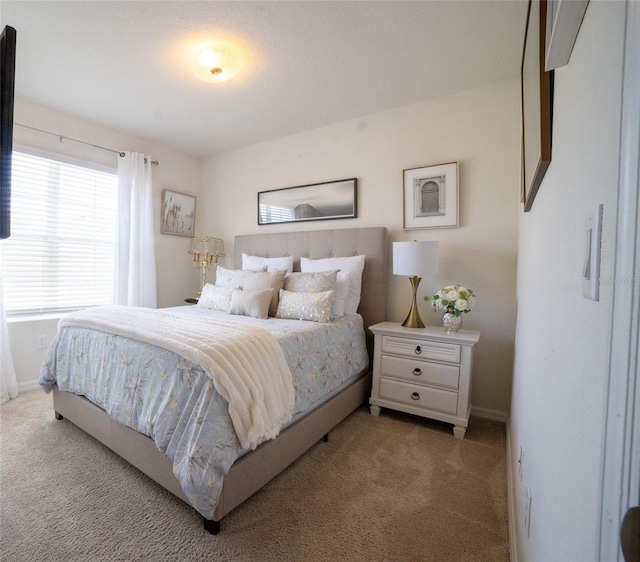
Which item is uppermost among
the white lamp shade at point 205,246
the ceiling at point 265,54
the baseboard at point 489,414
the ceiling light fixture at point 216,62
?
the ceiling at point 265,54

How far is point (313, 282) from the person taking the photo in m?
2.58

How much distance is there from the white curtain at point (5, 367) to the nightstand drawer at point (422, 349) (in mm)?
3145

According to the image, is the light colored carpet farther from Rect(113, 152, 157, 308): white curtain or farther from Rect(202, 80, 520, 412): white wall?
Rect(113, 152, 157, 308): white curtain

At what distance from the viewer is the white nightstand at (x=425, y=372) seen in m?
2.14

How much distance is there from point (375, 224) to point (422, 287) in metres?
0.75

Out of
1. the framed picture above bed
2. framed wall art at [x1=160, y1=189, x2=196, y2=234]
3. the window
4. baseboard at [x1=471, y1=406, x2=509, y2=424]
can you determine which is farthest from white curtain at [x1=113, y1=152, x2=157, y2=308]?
baseboard at [x1=471, y1=406, x2=509, y2=424]

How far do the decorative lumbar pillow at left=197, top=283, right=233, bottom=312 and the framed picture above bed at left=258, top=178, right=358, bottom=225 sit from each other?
1.16 metres

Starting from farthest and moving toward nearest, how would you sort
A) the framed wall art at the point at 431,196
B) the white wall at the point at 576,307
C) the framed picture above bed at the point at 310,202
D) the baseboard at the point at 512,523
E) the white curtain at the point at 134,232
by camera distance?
1. the white curtain at the point at 134,232
2. the framed picture above bed at the point at 310,202
3. the framed wall art at the point at 431,196
4. the baseboard at the point at 512,523
5. the white wall at the point at 576,307

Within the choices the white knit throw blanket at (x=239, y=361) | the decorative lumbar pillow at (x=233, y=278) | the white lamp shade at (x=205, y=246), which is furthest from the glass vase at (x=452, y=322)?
the white lamp shade at (x=205, y=246)

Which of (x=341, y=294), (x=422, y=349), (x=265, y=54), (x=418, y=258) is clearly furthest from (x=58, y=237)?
(x=422, y=349)

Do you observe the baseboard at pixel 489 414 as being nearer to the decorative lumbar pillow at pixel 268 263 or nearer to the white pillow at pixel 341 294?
the white pillow at pixel 341 294

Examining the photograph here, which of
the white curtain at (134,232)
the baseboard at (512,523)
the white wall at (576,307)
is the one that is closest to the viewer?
the white wall at (576,307)

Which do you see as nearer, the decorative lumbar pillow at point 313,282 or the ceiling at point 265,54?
the ceiling at point 265,54

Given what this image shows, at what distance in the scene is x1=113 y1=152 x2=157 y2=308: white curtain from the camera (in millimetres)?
3400
